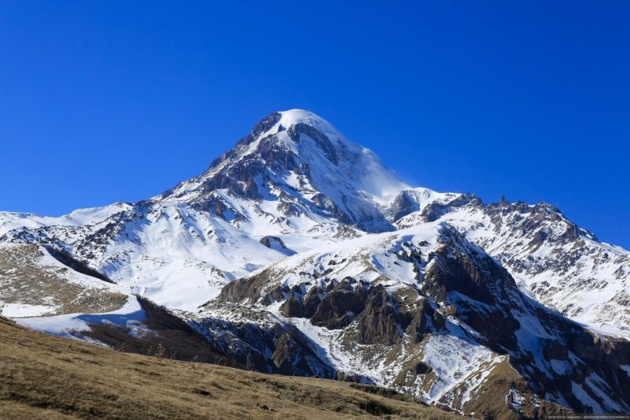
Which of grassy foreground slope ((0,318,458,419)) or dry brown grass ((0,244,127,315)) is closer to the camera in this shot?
grassy foreground slope ((0,318,458,419))

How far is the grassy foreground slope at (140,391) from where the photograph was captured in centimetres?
3356

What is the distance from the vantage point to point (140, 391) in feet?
125

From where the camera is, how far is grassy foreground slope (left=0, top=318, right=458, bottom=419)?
33.6m

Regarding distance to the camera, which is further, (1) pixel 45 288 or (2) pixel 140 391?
(1) pixel 45 288

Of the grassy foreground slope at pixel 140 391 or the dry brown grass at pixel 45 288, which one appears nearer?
the grassy foreground slope at pixel 140 391

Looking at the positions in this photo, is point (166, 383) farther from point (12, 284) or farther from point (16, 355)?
point (12, 284)

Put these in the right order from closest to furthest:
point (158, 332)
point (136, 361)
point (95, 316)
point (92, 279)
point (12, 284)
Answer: point (136, 361) → point (95, 316) → point (158, 332) → point (12, 284) → point (92, 279)

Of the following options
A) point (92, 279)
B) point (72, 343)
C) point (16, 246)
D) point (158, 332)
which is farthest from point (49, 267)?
point (72, 343)

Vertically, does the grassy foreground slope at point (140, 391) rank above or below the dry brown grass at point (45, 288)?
below

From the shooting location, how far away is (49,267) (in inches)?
6363

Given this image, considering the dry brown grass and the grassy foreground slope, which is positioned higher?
the dry brown grass

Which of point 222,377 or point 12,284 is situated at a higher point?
point 12,284

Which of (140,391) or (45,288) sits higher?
(45,288)

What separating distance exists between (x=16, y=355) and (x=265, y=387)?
1987 cm
